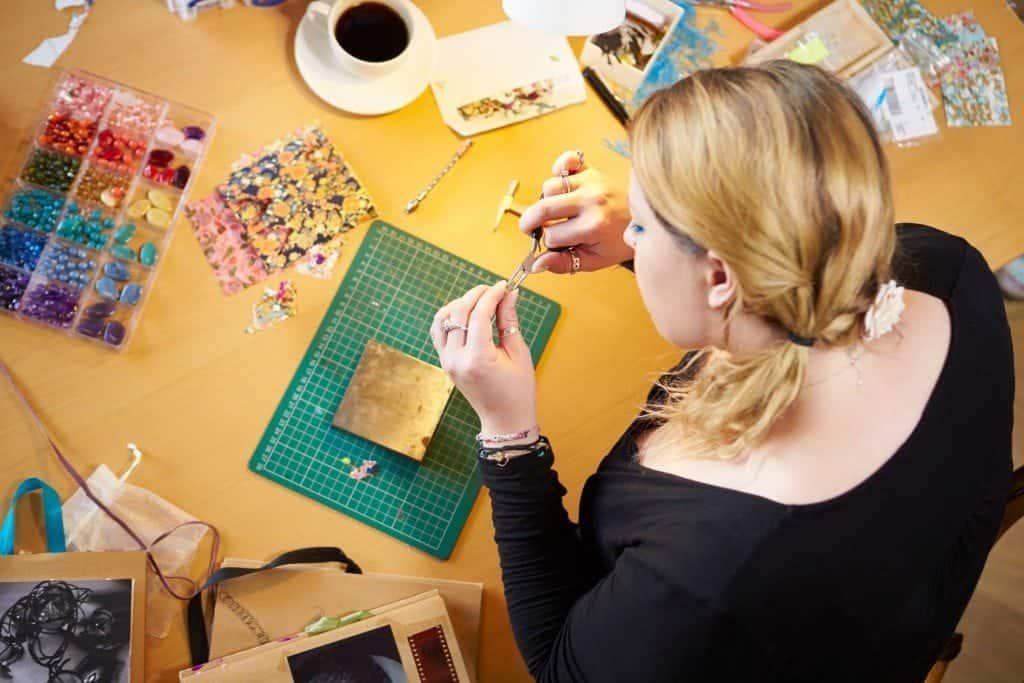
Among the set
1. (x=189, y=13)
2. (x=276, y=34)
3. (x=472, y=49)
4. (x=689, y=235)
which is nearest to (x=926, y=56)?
(x=472, y=49)

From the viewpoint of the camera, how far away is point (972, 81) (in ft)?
4.34

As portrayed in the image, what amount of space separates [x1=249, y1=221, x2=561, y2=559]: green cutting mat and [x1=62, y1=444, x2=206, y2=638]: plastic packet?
0.40 feet

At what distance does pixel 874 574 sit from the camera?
2.53ft

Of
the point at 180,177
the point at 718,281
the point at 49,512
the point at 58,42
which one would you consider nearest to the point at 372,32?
the point at 180,177

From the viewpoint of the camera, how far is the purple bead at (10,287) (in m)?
1.05

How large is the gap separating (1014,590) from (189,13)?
1617mm

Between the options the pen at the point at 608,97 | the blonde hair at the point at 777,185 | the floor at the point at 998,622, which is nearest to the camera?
the blonde hair at the point at 777,185

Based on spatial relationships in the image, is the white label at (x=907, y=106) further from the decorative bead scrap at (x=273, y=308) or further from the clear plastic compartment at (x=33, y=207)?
the clear plastic compartment at (x=33, y=207)

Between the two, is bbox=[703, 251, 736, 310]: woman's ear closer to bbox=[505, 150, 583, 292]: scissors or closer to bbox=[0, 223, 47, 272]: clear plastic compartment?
bbox=[505, 150, 583, 292]: scissors

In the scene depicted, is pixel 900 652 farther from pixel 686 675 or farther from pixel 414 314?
pixel 414 314

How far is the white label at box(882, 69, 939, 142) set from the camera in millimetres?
1283

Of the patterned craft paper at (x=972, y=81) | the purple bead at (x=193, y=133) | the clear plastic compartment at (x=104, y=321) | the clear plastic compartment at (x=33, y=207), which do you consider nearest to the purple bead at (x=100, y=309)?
the clear plastic compartment at (x=104, y=321)

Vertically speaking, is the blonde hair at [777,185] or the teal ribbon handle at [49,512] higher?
the blonde hair at [777,185]

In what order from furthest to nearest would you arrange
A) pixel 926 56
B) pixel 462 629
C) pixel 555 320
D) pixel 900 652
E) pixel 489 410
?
pixel 926 56 < pixel 555 320 < pixel 462 629 < pixel 489 410 < pixel 900 652
